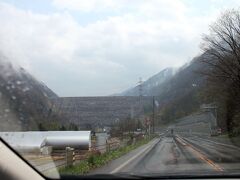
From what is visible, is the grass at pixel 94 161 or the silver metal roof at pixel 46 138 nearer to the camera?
the silver metal roof at pixel 46 138

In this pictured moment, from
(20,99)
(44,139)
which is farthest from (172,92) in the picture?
(20,99)

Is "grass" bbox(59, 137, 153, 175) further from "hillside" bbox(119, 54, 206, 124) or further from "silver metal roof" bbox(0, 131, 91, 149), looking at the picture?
"silver metal roof" bbox(0, 131, 91, 149)

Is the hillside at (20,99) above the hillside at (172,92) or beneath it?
beneath

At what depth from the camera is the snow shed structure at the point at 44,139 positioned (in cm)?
578

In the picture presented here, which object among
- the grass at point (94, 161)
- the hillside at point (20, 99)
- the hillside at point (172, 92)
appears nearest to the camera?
the hillside at point (20, 99)

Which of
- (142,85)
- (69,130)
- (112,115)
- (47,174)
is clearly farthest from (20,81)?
(142,85)

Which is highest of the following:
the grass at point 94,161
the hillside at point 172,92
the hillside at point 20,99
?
the hillside at point 172,92

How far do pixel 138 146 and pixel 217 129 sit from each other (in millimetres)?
4008

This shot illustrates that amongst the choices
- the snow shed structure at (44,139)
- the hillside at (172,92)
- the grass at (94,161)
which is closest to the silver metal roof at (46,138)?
the snow shed structure at (44,139)

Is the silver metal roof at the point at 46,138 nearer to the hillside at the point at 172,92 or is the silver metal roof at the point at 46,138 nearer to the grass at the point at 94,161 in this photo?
the hillside at the point at 172,92

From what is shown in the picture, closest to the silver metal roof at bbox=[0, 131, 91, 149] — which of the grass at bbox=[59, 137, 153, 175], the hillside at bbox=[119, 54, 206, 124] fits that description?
the hillside at bbox=[119, 54, 206, 124]

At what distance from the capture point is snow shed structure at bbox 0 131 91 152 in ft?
19.0

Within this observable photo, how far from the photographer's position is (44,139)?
677cm

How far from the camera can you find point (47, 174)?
5648mm
